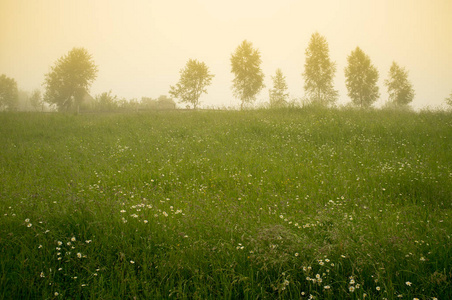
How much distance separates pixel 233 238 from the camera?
3400 mm

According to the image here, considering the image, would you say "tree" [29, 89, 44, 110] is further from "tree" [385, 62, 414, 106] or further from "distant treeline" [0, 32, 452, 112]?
"tree" [385, 62, 414, 106]

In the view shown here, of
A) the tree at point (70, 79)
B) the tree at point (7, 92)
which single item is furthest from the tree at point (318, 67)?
the tree at point (7, 92)

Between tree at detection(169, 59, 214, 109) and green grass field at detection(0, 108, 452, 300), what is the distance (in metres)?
31.5

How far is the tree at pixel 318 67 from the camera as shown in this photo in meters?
35.8

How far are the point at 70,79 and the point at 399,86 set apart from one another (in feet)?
200

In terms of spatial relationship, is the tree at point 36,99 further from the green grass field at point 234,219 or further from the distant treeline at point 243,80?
the green grass field at point 234,219

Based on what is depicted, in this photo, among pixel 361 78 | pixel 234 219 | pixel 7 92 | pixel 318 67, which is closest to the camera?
pixel 234 219

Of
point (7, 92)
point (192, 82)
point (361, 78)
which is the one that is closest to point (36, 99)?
point (7, 92)

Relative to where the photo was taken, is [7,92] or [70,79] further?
[7,92]

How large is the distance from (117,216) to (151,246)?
96 cm

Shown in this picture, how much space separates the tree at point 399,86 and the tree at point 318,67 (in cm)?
1701

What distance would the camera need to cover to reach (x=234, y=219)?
13.1 ft

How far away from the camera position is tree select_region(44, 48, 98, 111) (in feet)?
122

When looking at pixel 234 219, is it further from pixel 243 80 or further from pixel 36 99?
pixel 36 99
